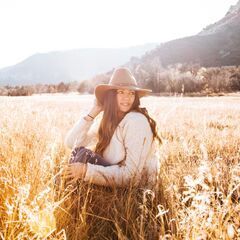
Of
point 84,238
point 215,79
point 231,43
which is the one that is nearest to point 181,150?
point 84,238

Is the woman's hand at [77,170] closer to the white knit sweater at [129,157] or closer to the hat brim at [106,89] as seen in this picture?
the white knit sweater at [129,157]

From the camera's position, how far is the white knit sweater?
3.23 metres

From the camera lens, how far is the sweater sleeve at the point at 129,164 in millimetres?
3219

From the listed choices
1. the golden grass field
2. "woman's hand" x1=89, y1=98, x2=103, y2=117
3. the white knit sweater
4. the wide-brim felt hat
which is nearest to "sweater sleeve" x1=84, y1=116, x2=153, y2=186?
the white knit sweater

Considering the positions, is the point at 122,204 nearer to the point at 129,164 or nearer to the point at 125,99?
the point at 129,164

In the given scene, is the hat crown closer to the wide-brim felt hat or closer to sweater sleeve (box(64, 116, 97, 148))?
the wide-brim felt hat

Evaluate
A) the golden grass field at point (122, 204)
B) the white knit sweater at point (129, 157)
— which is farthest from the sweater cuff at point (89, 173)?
the golden grass field at point (122, 204)

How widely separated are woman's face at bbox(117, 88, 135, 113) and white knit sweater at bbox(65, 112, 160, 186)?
0.65 feet

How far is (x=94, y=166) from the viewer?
321cm

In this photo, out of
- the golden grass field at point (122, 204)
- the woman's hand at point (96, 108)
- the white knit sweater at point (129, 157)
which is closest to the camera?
the golden grass field at point (122, 204)

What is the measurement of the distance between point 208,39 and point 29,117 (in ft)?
517

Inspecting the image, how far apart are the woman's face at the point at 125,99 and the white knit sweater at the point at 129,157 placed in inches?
7.8

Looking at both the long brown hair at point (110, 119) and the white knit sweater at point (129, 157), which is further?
the long brown hair at point (110, 119)

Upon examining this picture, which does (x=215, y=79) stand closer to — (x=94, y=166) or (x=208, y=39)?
(x=94, y=166)
